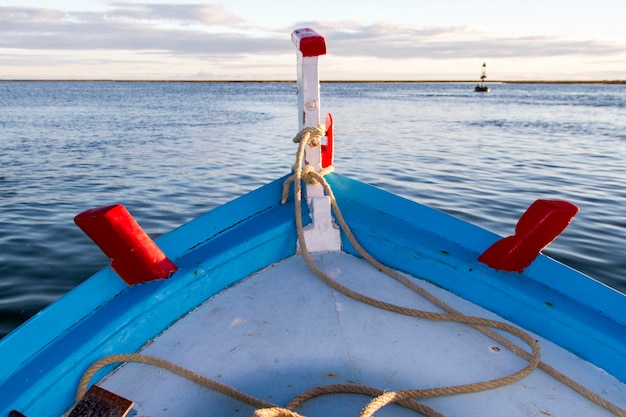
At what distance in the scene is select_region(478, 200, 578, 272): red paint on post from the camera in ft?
6.28

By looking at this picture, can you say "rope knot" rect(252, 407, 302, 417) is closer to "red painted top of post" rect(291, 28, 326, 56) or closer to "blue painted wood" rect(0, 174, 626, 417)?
"blue painted wood" rect(0, 174, 626, 417)

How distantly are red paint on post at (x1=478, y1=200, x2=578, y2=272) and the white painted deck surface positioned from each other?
26cm

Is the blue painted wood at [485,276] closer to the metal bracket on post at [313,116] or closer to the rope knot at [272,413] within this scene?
the metal bracket on post at [313,116]

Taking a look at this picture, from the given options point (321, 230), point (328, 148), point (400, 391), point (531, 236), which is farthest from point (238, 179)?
point (400, 391)

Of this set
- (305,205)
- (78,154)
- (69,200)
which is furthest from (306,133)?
(78,154)

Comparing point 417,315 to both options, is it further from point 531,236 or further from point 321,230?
point 321,230

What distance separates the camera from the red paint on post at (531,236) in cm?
191

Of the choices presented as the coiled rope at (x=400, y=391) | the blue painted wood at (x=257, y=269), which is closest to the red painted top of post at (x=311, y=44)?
the blue painted wood at (x=257, y=269)

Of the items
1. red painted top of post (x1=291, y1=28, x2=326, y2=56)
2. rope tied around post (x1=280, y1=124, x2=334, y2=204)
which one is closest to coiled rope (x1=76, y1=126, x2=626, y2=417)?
rope tied around post (x1=280, y1=124, x2=334, y2=204)

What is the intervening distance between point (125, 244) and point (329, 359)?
971 millimetres

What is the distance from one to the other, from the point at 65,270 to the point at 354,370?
417 centimetres

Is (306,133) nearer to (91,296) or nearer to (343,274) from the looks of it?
(343,274)

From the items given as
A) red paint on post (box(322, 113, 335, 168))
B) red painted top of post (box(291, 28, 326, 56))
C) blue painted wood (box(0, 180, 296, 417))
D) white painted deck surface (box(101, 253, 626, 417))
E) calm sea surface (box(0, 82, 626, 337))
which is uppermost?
red painted top of post (box(291, 28, 326, 56))

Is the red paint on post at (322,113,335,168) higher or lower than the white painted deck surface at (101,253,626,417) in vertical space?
higher
